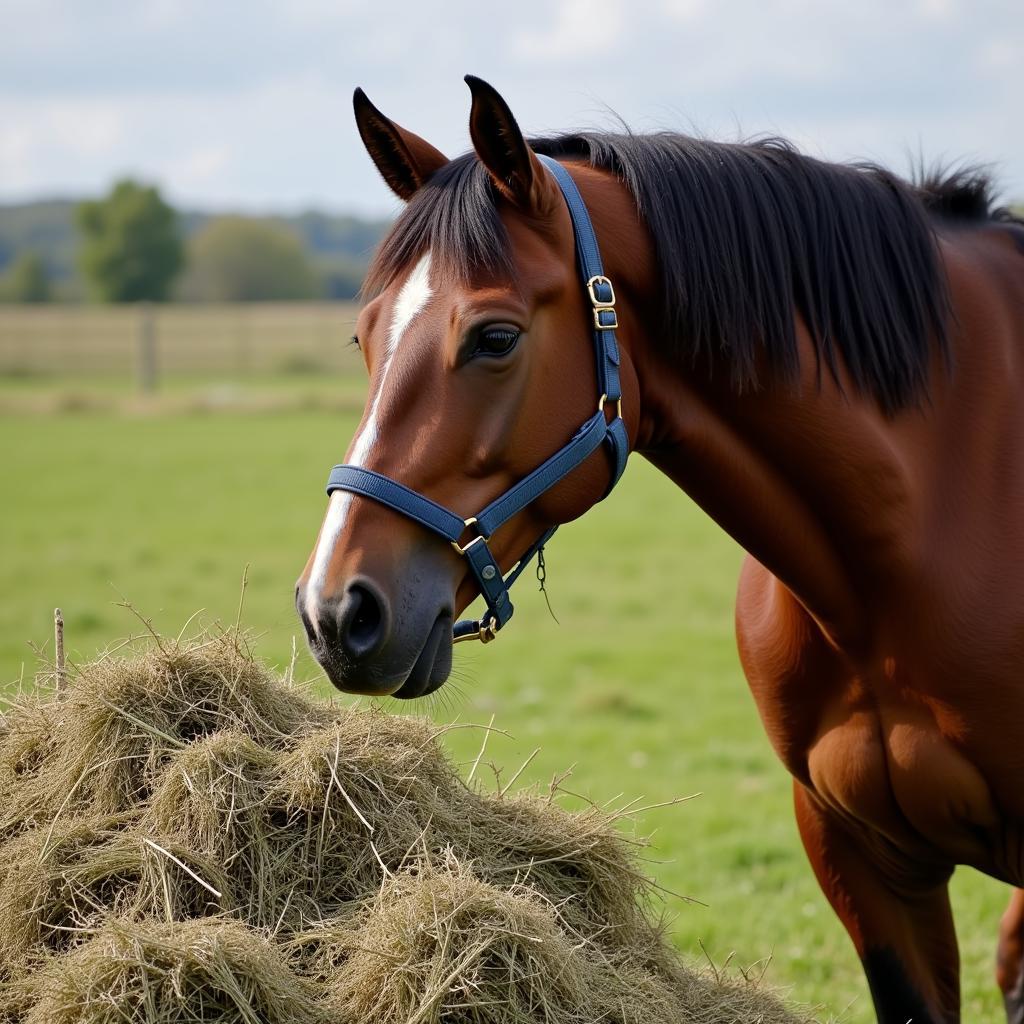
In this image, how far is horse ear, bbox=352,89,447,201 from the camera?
260 cm

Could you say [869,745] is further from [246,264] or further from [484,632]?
[246,264]

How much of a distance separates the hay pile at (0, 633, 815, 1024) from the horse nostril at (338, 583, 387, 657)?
482 millimetres

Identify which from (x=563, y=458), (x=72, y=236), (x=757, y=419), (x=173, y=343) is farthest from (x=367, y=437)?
(x=72, y=236)

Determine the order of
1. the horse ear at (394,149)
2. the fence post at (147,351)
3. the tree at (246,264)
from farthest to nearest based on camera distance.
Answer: the tree at (246,264)
the fence post at (147,351)
the horse ear at (394,149)

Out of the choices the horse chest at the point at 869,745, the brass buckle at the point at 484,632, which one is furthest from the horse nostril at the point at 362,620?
the horse chest at the point at 869,745

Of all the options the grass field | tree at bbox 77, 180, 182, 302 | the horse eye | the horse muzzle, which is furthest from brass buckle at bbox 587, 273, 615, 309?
tree at bbox 77, 180, 182, 302

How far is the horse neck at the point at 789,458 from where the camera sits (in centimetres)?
264

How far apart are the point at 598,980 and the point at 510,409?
1194 mm

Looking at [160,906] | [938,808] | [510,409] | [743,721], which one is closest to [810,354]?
[510,409]

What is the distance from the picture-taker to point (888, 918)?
10.9ft

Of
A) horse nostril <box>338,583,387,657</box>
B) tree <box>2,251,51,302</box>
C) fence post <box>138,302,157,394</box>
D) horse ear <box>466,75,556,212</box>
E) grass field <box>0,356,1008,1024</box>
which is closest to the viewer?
horse nostril <box>338,583,387,657</box>

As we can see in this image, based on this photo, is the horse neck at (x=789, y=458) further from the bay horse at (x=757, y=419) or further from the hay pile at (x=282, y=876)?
the hay pile at (x=282, y=876)

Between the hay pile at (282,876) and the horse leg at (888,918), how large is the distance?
1.62 feet

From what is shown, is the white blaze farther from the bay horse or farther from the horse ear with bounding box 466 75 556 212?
the horse ear with bounding box 466 75 556 212
